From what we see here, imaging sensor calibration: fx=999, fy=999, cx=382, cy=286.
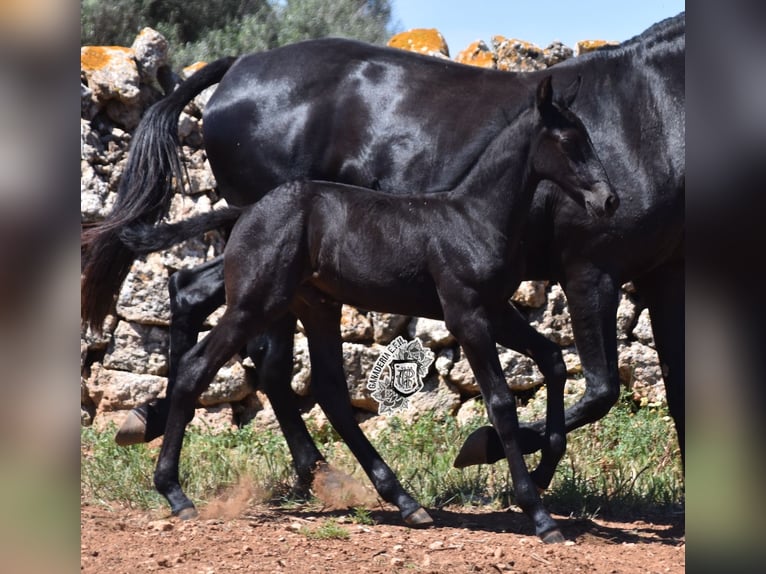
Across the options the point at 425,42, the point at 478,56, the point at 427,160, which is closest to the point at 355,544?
the point at 427,160

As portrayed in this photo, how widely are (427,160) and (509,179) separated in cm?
79

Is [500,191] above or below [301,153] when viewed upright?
below

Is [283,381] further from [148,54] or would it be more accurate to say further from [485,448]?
[148,54]

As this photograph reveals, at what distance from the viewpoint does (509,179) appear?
438 centimetres

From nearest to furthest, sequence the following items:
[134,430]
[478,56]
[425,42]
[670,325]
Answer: [134,430], [670,325], [478,56], [425,42]

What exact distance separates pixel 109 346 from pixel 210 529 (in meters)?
2.86

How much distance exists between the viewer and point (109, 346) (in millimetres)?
6781

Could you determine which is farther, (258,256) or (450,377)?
(450,377)

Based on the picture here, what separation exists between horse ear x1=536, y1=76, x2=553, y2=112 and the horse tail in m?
1.46

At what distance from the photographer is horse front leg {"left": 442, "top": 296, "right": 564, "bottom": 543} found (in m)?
4.31
